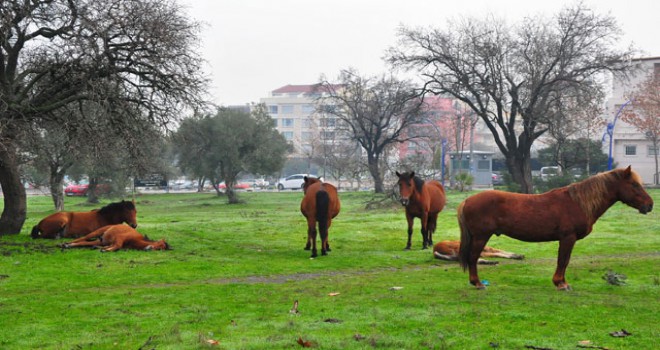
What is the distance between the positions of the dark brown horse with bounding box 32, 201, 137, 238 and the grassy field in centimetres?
68

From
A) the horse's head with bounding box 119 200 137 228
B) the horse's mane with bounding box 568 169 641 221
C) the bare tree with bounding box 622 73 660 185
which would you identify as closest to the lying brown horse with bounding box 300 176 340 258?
the horse's head with bounding box 119 200 137 228

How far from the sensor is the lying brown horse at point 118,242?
1532 centimetres

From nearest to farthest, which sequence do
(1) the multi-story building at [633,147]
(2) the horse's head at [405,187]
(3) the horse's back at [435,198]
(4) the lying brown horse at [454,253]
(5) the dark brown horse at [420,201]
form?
(4) the lying brown horse at [454,253] < (2) the horse's head at [405,187] < (5) the dark brown horse at [420,201] < (3) the horse's back at [435,198] < (1) the multi-story building at [633,147]

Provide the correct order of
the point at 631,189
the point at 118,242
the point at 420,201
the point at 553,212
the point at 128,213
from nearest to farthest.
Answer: the point at 553,212
the point at 631,189
the point at 118,242
the point at 420,201
the point at 128,213

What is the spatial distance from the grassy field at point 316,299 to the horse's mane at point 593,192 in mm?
1211

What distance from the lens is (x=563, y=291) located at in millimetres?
9859

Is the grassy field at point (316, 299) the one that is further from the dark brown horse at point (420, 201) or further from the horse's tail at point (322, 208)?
the horse's tail at point (322, 208)

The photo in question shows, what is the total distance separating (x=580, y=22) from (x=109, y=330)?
33.1m

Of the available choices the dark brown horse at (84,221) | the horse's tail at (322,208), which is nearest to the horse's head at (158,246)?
the dark brown horse at (84,221)

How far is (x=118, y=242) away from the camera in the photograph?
15281mm

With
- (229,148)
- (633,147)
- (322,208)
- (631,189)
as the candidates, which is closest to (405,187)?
(322,208)

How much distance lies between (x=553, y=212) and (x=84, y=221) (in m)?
12.1

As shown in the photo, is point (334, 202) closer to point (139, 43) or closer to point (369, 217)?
point (139, 43)

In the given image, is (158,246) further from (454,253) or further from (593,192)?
(593,192)
